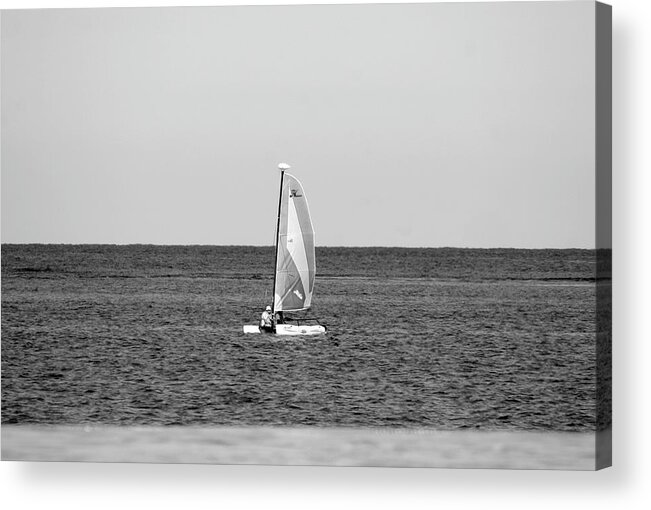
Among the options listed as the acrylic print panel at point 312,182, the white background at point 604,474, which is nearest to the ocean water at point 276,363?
the acrylic print panel at point 312,182

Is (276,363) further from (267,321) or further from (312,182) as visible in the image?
(267,321)

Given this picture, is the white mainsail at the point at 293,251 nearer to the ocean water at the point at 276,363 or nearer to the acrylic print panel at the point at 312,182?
the acrylic print panel at the point at 312,182

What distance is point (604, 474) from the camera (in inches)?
448

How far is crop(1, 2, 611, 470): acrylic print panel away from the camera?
11.8 m

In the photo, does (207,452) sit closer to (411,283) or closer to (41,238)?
(41,238)

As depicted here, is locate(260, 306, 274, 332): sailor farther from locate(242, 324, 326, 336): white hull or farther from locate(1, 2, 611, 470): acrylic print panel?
locate(1, 2, 611, 470): acrylic print panel

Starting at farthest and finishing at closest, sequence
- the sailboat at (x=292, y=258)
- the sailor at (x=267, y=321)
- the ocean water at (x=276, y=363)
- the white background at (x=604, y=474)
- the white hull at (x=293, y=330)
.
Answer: the sailor at (x=267, y=321) → the white hull at (x=293, y=330) → the sailboat at (x=292, y=258) → the ocean water at (x=276, y=363) → the white background at (x=604, y=474)

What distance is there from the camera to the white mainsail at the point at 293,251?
1319cm

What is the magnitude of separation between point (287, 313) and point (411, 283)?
38.0 ft

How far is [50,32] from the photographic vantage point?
40.3 ft

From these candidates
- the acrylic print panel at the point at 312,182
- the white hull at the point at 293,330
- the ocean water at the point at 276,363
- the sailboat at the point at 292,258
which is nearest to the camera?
the acrylic print panel at the point at 312,182

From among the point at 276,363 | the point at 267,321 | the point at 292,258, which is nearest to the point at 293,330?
the point at 292,258

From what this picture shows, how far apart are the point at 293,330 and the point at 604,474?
5.60 metres

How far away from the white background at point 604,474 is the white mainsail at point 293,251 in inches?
113
